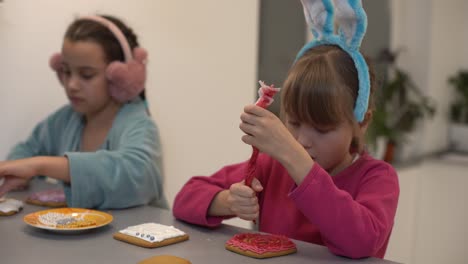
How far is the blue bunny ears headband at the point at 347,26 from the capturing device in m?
0.94

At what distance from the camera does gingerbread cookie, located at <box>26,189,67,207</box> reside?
1.20 m

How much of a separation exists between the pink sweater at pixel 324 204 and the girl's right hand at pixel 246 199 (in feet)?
0.22

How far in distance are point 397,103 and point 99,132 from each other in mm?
2150

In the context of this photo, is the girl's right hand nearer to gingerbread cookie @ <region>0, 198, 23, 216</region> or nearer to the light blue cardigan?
the light blue cardigan

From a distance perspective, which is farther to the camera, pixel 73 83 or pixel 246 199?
pixel 73 83

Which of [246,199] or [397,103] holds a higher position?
[246,199]

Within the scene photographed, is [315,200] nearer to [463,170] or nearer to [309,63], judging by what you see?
[309,63]

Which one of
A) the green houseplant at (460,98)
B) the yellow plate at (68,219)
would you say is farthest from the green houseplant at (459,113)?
the yellow plate at (68,219)

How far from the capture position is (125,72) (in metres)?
1.36

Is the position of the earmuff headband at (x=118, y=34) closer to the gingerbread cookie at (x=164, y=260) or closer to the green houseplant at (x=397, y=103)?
the gingerbread cookie at (x=164, y=260)

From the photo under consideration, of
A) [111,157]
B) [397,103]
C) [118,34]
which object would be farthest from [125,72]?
[397,103]

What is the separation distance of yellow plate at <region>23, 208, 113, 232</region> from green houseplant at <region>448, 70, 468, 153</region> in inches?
110

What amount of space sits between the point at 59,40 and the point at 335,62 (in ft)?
3.08

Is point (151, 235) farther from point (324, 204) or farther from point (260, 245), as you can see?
point (324, 204)
